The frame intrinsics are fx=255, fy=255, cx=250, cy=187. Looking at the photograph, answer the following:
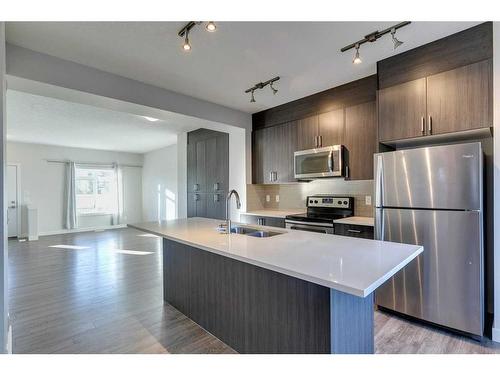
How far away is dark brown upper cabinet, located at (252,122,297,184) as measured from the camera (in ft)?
12.6

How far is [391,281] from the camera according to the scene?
2.39 m

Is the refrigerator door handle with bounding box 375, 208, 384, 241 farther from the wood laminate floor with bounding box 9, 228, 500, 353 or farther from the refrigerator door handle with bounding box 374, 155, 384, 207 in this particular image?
the wood laminate floor with bounding box 9, 228, 500, 353

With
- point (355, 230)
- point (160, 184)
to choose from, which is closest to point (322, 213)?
point (355, 230)

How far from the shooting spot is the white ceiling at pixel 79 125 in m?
3.81

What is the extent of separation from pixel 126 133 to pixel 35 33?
12.6 feet

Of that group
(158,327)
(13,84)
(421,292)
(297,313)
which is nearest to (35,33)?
(13,84)

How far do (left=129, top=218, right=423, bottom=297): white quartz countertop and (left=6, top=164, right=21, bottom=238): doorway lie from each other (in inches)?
277

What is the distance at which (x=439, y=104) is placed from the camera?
222cm

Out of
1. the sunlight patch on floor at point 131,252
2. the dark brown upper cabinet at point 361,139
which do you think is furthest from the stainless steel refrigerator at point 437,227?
the sunlight patch on floor at point 131,252

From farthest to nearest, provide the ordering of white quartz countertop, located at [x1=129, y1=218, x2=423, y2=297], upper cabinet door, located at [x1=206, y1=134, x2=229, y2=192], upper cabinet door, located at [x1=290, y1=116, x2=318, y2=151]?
1. upper cabinet door, located at [x1=206, y1=134, x2=229, y2=192]
2. upper cabinet door, located at [x1=290, y1=116, x2=318, y2=151]
3. white quartz countertop, located at [x1=129, y1=218, x2=423, y2=297]

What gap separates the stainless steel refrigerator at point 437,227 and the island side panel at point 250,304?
141 cm

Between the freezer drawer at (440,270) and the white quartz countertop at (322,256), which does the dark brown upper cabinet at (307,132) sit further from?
the white quartz countertop at (322,256)

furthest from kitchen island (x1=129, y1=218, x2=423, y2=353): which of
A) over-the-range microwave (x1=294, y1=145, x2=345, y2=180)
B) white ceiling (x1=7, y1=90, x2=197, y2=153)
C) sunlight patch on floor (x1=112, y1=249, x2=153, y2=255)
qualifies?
sunlight patch on floor (x1=112, y1=249, x2=153, y2=255)

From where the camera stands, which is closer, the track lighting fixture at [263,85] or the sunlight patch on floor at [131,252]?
the track lighting fixture at [263,85]
